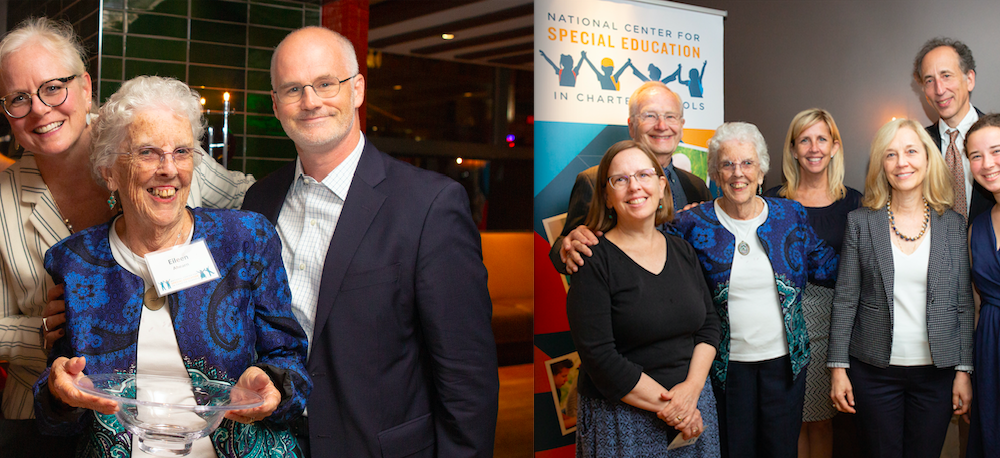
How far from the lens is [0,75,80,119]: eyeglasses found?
1665mm

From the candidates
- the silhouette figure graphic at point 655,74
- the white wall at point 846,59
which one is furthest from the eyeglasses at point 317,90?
the white wall at point 846,59

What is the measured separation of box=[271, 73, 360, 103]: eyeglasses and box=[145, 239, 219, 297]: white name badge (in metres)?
0.43

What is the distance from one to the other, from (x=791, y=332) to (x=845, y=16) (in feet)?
8.11

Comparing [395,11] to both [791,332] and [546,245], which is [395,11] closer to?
[546,245]

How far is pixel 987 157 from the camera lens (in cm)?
237

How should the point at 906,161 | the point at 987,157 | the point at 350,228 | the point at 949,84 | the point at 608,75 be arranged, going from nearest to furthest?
the point at 350,228 → the point at 987,157 → the point at 906,161 → the point at 949,84 → the point at 608,75

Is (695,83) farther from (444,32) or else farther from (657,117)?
(444,32)

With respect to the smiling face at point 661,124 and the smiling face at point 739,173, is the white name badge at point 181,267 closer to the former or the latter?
the smiling face at point 739,173

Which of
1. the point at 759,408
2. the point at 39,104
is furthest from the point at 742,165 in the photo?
the point at 39,104

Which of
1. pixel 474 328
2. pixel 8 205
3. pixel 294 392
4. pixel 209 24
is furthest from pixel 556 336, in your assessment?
pixel 209 24

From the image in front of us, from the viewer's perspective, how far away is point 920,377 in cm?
245

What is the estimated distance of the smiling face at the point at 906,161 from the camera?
2486mm

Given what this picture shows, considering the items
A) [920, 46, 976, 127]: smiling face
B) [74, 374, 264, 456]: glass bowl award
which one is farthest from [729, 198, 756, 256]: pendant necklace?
[74, 374, 264, 456]: glass bowl award

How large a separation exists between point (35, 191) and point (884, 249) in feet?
9.19
